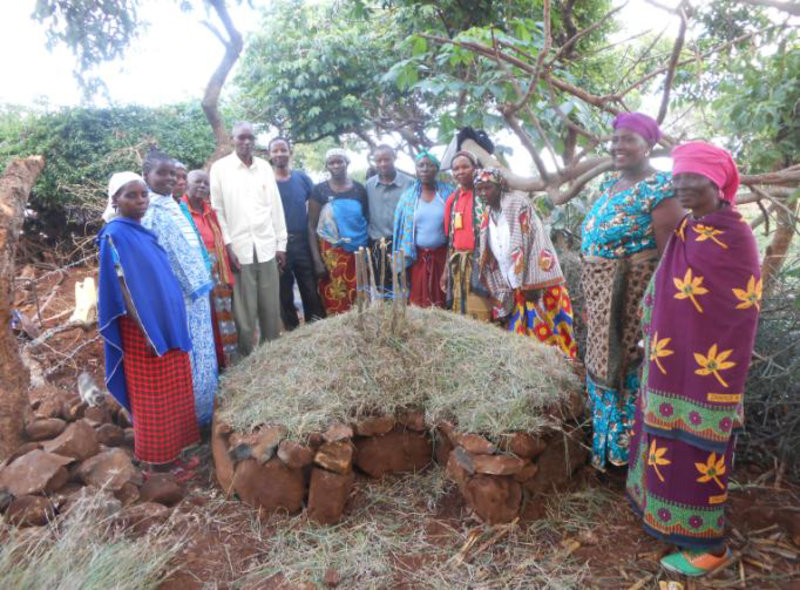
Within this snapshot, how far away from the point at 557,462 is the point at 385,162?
2.99 m

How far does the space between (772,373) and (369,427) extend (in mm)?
2384

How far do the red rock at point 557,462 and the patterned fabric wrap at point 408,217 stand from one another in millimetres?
2139

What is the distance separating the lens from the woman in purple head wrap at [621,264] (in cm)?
249

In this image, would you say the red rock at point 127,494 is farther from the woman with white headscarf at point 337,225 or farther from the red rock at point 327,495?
the woman with white headscarf at point 337,225

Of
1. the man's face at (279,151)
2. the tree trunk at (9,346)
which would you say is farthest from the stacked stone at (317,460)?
the man's face at (279,151)

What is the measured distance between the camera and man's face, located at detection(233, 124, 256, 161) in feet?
13.7

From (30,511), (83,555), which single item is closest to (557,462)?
(83,555)

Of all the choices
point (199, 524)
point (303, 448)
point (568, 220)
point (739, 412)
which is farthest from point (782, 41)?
point (199, 524)

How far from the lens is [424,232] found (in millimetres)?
4438

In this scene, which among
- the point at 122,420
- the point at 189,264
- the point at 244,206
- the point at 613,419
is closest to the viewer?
the point at 613,419

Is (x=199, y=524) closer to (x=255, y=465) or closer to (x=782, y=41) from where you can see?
(x=255, y=465)

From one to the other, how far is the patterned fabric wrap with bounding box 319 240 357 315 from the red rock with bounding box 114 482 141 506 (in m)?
2.47

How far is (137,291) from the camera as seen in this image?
119 inches

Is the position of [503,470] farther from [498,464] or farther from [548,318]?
[548,318]
